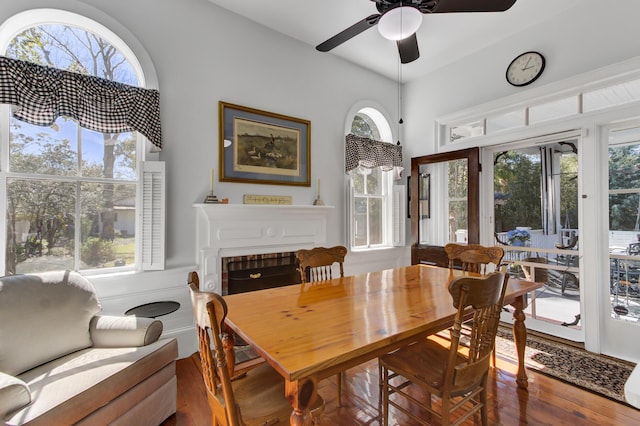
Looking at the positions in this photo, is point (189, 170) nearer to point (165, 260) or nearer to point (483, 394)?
point (165, 260)

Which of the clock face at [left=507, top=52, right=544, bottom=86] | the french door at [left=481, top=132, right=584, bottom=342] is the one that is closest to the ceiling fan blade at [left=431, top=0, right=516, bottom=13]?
the clock face at [left=507, top=52, right=544, bottom=86]

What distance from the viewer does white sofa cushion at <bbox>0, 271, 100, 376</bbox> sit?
1.51 meters

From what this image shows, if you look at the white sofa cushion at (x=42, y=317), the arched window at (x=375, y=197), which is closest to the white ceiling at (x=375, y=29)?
the arched window at (x=375, y=197)

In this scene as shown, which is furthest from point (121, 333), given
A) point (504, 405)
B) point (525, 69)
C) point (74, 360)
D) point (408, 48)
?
point (525, 69)

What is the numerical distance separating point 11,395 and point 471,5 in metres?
3.35

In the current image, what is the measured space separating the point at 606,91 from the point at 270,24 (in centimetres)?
340

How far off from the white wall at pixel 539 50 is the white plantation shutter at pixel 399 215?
627 mm

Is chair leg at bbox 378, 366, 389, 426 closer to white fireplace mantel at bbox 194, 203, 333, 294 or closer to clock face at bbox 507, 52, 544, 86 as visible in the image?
white fireplace mantel at bbox 194, 203, 333, 294

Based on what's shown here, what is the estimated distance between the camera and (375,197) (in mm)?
4336

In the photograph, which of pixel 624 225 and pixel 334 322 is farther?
pixel 624 225

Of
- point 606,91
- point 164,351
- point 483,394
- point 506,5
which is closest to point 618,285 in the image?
point 606,91

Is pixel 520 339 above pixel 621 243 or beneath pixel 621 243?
beneath

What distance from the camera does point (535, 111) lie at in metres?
3.18

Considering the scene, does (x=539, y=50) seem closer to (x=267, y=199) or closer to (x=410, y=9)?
(x=410, y=9)
